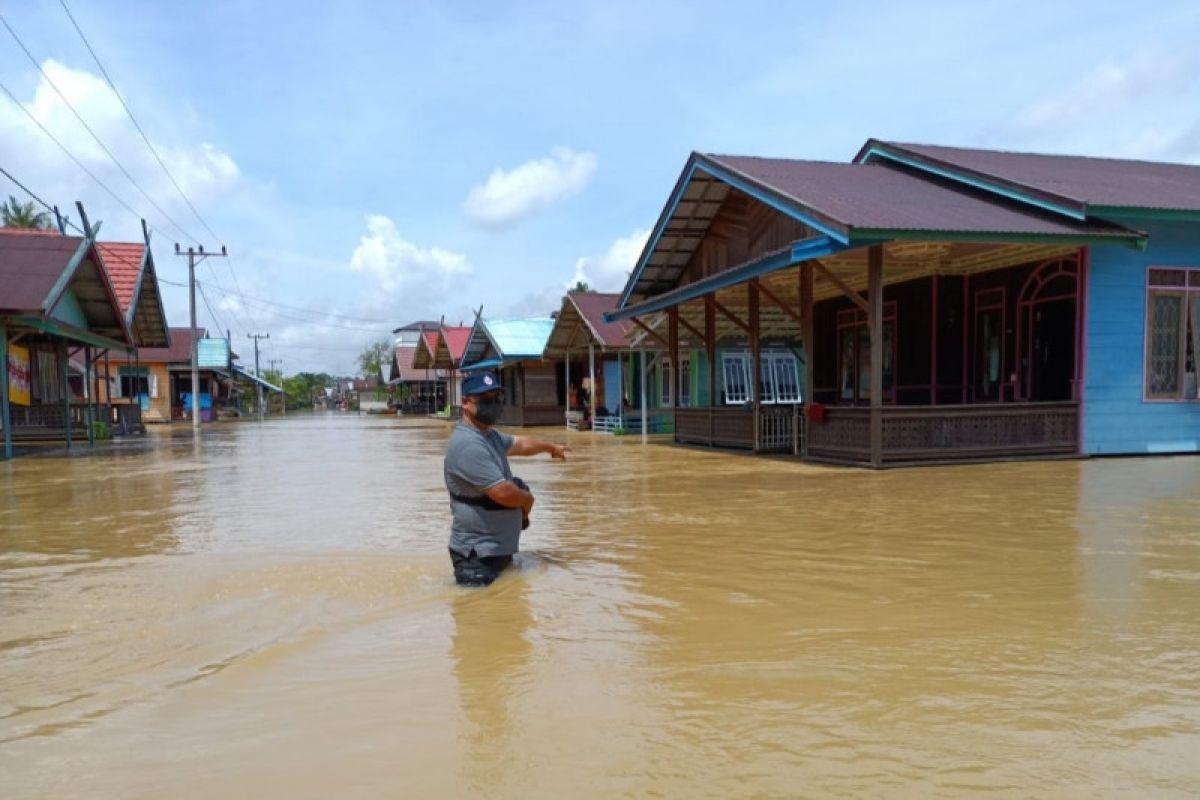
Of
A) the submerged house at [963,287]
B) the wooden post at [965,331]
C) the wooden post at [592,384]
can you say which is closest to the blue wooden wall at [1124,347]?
the submerged house at [963,287]

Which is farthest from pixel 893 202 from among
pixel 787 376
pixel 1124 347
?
pixel 787 376

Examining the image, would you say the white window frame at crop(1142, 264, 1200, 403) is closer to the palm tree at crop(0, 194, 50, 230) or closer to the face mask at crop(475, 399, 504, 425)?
the face mask at crop(475, 399, 504, 425)

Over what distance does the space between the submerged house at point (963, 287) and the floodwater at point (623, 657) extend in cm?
441

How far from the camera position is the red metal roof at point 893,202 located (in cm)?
1120

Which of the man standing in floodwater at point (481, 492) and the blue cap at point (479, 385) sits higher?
the blue cap at point (479, 385)

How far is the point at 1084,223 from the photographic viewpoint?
472 inches

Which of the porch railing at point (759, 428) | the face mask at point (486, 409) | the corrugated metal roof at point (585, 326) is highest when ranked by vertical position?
the corrugated metal roof at point (585, 326)

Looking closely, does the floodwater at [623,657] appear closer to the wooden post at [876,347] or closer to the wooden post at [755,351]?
the wooden post at [876,347]

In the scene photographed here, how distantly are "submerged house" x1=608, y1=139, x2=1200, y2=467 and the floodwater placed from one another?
14.5 ft

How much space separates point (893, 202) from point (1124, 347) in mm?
4111

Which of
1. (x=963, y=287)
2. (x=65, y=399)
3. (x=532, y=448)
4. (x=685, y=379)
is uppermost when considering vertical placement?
(x=963, y=287)

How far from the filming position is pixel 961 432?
1218 centimetres

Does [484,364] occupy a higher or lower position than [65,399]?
higher

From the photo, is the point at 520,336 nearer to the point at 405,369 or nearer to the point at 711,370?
the point at 711,370
